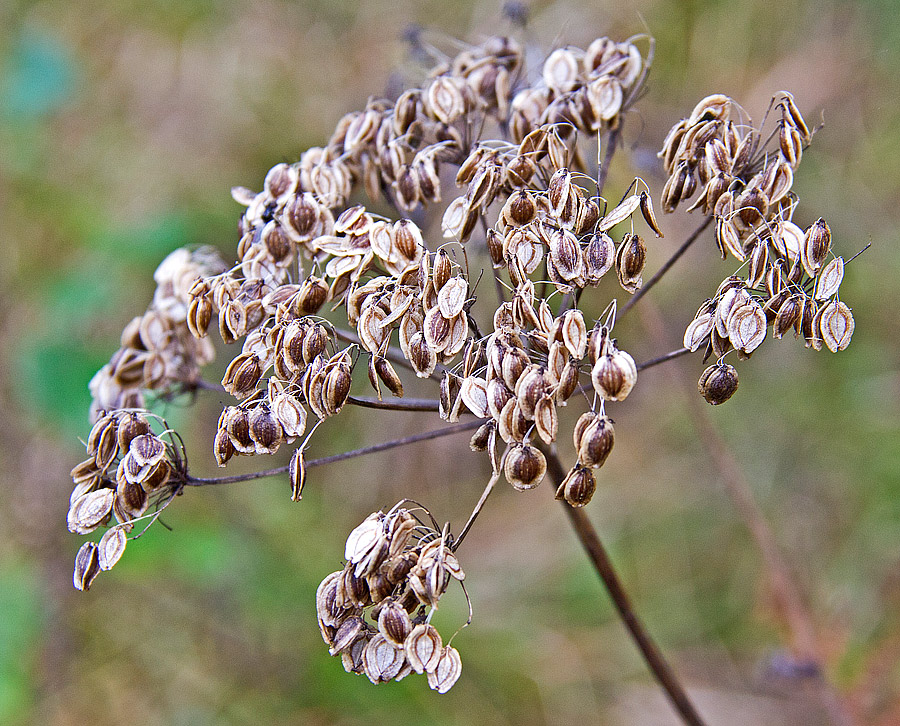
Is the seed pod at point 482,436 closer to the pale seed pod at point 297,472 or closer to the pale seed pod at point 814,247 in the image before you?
the pale seed pod at point 297,472

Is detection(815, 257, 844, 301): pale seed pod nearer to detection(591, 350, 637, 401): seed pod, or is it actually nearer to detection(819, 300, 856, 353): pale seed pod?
detection(819, 300, 856, 353): pale seed pod

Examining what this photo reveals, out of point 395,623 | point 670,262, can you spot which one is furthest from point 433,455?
point 395,623

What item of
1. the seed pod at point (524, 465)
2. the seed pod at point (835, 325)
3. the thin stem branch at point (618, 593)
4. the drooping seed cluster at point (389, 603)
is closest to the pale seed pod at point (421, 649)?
the drooping seed cluster at point (389, 603)

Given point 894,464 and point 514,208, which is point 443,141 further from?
point 894,464

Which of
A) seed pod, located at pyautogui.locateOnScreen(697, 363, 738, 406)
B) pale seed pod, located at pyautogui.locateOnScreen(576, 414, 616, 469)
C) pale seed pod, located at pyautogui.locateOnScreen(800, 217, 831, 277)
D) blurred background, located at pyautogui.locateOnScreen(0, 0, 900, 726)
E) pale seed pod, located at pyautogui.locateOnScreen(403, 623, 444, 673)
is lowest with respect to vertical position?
blurred background, located at pyautogui.locateOnScreen(0, 0, 900, 726)

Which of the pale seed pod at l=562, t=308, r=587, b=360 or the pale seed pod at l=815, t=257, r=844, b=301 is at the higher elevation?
the pale seed pod at l=815, t=257, r=844, b=301

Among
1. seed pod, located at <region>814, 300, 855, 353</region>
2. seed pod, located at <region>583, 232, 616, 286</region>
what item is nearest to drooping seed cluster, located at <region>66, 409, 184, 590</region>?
seed pod, located at <region>583, 232, 616, 286</region>
